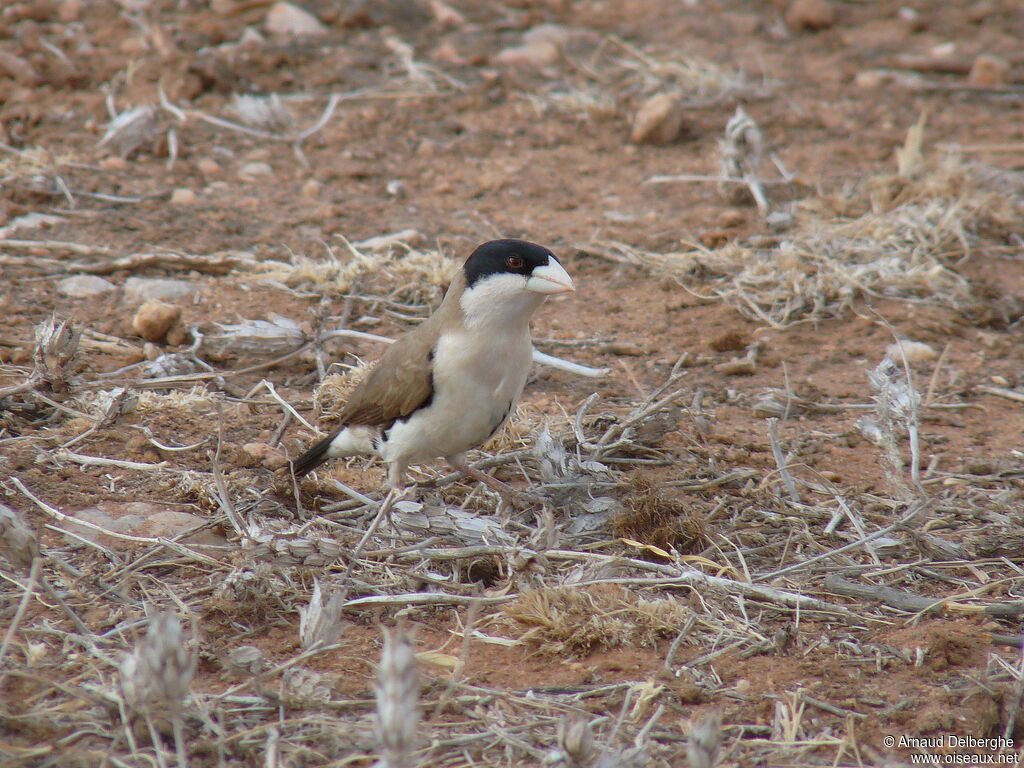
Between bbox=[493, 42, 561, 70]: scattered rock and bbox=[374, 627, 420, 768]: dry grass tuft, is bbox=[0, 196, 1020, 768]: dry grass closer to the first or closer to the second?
bbox=[374, 627, 420, 768]: dry grass tuft

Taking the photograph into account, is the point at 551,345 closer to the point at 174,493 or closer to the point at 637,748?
the point at 174,493

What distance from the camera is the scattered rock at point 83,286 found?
617cm

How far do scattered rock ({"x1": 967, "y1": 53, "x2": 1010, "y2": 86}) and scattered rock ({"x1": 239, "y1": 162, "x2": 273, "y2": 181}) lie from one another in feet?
18.8

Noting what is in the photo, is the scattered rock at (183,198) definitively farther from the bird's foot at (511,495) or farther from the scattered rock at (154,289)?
the bird's foot at (511,495)

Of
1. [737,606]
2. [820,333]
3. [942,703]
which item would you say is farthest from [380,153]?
[942,703]

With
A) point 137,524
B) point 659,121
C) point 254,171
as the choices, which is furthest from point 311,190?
point 137,524

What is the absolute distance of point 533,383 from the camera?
581cm

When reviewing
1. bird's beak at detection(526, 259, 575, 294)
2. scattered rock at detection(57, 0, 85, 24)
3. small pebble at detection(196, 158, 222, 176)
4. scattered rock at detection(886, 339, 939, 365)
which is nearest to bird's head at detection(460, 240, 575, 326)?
bird's beak at detection(526, 259, 575, 294)

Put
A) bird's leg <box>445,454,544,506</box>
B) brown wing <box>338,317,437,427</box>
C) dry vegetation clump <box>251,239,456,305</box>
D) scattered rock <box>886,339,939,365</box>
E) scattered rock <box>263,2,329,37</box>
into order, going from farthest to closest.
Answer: scattered rock <box>263,2,329,37</box>
dry vegetation clump <box>251,239,456,305</box>
scattered rock <box>886,339,939,365</box>
bird's leg <box>445,454,544,506</box>
brown wing <box>338,317,437,427</box>

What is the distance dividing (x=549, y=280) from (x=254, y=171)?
4.04 m

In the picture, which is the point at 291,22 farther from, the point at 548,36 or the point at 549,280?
the point at 549,280

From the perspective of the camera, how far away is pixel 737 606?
3.93m

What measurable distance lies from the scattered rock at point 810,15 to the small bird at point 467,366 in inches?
266

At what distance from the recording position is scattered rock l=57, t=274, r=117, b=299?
617 cm
